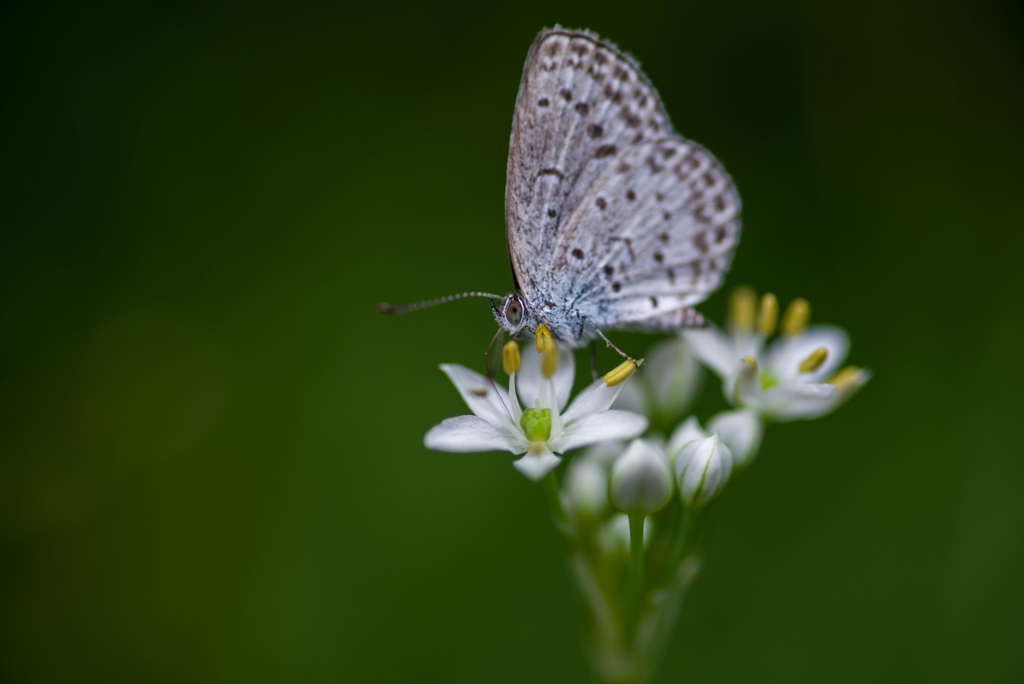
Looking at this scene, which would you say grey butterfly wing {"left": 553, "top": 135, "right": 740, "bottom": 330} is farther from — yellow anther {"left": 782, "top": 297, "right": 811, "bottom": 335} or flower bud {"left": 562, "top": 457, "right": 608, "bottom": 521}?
flower bud {"left": 562, "top": 457, "right": 608, "bottom": 521}

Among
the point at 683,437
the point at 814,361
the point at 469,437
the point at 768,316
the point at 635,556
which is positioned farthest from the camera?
the point at 768,316

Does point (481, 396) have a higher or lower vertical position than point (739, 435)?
higher

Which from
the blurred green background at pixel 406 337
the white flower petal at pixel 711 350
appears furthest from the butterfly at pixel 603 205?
the blurred green background at pixel 406 337

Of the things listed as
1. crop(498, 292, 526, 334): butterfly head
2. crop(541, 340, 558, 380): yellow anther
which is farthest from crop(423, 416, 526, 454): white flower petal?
crop(498, 292, 526, 334): butterfly head

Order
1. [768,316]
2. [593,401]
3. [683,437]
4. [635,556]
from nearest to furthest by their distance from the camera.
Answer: [635,556]
[593,401]
[683,437]
[768,316]

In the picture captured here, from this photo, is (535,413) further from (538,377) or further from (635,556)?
(635,556)

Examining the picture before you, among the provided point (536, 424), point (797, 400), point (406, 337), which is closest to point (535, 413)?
point (536, 424)

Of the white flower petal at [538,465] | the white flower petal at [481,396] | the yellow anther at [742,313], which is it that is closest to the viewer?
the white flower petal at [538,465]

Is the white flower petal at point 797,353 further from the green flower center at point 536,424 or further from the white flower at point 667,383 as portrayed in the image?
the green flower center at point 536,424
